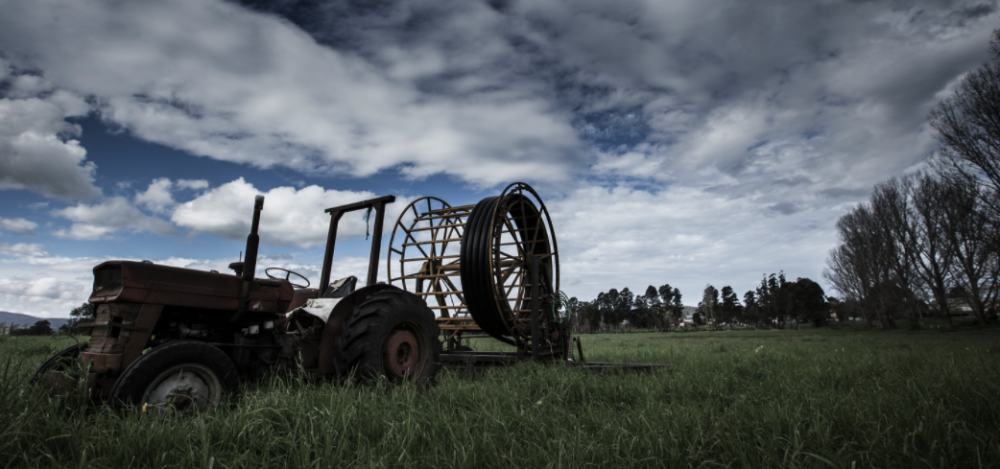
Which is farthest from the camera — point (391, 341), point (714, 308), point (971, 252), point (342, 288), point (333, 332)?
point (714, 308)

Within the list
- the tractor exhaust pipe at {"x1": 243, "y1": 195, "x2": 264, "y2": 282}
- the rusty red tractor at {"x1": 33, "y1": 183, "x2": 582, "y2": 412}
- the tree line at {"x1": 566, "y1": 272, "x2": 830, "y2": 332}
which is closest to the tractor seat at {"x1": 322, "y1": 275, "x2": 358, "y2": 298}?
the rusty red tractor at {"x1": 33, "y1": 183, "x2": 582, "y2": 412}

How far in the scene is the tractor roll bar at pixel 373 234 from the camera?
16.0 feet

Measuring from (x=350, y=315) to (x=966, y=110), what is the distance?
26210mm

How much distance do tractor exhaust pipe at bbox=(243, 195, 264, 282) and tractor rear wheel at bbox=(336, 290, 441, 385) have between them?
962 millimetres

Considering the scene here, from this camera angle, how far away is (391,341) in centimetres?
456

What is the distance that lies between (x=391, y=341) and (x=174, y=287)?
192 centimetres

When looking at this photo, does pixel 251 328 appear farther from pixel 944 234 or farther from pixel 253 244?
pixel 944 234

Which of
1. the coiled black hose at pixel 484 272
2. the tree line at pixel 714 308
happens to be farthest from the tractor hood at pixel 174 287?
the tree line at pixel 714 308

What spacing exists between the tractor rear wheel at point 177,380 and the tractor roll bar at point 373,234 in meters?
1.76

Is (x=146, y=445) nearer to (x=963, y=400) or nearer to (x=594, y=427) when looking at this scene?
(x=594, y=427)

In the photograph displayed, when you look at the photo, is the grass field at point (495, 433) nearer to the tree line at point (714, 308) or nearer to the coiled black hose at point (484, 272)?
the coiled black hose at point (484, 272)

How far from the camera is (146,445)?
89.2 inches

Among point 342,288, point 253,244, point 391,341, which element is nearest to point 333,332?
point 391,341

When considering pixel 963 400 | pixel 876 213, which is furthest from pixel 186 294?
pixel 876 213
